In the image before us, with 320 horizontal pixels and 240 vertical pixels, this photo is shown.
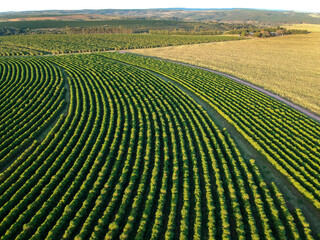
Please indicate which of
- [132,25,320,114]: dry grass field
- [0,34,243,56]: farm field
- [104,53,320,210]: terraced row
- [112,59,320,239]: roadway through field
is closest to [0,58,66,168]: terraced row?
[112,59,320,239]: roadway through field

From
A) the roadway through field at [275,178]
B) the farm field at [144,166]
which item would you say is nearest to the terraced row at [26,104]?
the farm field at [144,166]

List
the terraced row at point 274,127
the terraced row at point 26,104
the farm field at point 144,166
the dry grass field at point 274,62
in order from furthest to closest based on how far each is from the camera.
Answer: the dry grass field at point 274,62, the terraced row at point 26,104, the terraced row at point 274,127, the farm field at point 144,166

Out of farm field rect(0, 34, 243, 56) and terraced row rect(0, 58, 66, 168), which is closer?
terraced row rect(0, 58, 66, 168)

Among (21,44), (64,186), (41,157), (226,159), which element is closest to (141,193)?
(64,186)

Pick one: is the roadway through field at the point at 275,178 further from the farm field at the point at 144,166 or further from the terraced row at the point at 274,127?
the farm field at the point at 144,166

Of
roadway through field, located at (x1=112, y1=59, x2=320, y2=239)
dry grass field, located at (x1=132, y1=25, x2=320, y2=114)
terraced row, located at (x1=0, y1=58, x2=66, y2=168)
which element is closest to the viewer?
roadway through field, located at (x1=112, y1=59, x2=320, y2=239)

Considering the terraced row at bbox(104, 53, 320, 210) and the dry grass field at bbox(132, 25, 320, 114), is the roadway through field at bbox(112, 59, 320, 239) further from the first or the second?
the dry grass field at bbox(132, 25, 320, 114)
